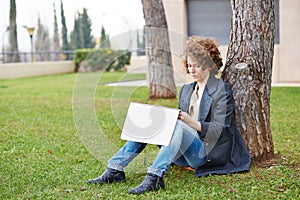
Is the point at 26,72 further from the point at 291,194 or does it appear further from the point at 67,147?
the point at 291,194

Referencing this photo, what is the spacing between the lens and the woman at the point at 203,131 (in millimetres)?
3744

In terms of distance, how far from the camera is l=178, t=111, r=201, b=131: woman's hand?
3.65 metres

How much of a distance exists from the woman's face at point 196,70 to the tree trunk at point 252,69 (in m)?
0.35

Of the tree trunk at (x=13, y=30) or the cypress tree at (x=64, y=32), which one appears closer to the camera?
the tree trunk at (x=13, y=30)

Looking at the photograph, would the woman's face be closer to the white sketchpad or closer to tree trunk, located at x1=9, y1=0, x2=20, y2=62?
the white sketchpad

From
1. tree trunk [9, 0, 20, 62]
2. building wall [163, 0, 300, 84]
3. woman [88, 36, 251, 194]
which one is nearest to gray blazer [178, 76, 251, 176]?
woman [88, 36, 251, 194]

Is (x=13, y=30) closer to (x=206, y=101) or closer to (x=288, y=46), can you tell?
(x=288, y=46)

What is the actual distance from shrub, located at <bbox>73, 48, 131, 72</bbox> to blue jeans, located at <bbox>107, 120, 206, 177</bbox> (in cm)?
135

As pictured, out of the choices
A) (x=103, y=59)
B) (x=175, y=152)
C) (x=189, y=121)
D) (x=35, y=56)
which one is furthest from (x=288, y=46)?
(x=35, y=56)

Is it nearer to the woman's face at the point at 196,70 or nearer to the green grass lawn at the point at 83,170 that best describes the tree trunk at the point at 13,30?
the green grass lawn at the point at 83,170

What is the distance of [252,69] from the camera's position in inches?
163

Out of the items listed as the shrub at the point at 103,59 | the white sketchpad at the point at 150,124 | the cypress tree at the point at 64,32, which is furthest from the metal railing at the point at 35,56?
the white sketchpad at the point at 150,124

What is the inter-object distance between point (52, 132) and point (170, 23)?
27.3 feet

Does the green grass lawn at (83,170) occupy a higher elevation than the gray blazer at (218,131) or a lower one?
lower
